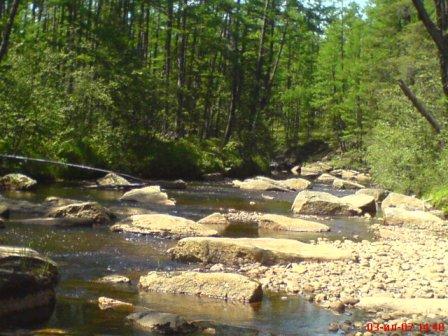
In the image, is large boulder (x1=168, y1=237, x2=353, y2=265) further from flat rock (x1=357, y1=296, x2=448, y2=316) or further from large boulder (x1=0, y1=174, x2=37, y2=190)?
large boulder (x1=0, y1=174, x2=37, y2=190)

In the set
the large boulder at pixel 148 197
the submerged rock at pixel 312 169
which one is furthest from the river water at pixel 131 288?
the submerged rock at pixel 312 169

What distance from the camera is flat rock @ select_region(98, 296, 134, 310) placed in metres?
7.69

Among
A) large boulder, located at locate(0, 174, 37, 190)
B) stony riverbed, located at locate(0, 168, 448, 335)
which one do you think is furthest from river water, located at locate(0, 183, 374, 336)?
large boulder, located at locate(0, 174, 37, 190)

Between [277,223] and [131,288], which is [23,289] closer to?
[131,288]

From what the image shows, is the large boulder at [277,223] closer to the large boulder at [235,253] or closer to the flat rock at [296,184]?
the large boulder at [235,253]

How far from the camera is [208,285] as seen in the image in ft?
28.2

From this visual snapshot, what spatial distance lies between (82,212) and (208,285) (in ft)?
21.2

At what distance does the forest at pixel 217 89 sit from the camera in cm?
2303

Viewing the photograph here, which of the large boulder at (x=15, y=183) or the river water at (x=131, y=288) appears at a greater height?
the large boulder at (x=15, y=183)

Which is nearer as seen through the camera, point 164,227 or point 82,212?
point 164,227

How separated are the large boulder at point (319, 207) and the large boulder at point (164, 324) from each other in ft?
39.8

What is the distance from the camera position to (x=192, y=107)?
125ft

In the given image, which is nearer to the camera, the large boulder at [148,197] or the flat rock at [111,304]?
the flat rock at [111,304]

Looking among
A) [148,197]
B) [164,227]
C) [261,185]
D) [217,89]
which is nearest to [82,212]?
[164,227]
